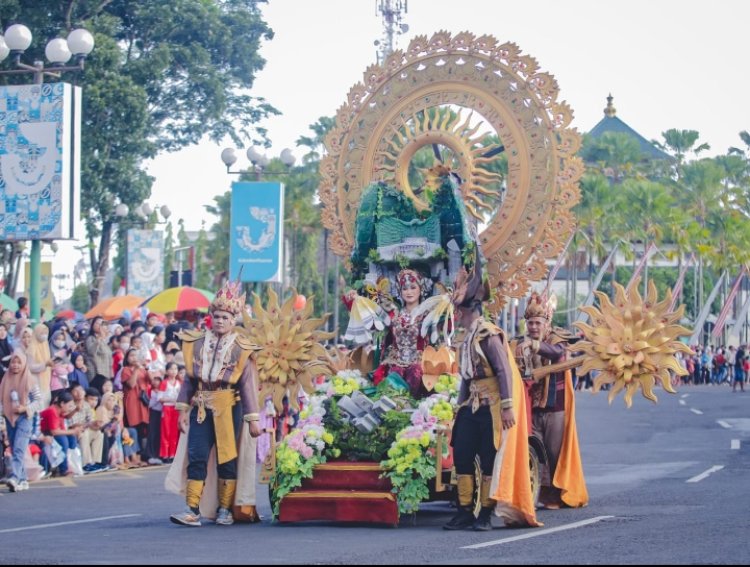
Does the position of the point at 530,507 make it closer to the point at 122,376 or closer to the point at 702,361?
the point at 122,376

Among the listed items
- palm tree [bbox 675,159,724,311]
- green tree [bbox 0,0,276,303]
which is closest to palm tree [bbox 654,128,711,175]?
palm tree [bbox 675,159,724,311]

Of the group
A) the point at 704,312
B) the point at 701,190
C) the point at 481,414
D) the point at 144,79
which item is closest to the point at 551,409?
the point at 481,414

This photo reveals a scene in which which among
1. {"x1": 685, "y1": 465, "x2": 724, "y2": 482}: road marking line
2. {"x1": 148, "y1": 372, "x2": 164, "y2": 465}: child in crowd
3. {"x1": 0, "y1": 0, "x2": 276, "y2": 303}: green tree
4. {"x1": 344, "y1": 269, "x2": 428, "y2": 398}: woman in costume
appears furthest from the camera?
{"x1": 0, "y1": 0, "x2": 276, "y2": 303}: green tree

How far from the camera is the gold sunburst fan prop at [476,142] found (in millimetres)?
14086

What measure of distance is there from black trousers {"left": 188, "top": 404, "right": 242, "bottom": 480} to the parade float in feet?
1.41

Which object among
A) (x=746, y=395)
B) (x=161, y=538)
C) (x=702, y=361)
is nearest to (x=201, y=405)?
(x=161, y=538)

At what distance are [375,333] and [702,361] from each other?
49592 millimetres

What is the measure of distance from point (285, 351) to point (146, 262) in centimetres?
2179

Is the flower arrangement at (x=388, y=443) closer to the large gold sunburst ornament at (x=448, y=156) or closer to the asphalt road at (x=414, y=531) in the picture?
the asphalt road at (x=414, y=531)

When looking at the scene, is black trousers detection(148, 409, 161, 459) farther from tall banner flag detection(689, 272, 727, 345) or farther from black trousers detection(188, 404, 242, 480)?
tall banner flag detection(689, 272, 727, 345)

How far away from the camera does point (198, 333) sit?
521 inches

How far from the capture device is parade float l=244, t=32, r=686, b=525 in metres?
12.6

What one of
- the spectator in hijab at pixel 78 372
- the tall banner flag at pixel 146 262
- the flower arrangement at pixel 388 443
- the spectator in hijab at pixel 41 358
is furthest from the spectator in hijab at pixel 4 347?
the tall banner flag at pixel 146 262

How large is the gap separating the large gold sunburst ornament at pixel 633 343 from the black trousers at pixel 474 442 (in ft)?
3.95
